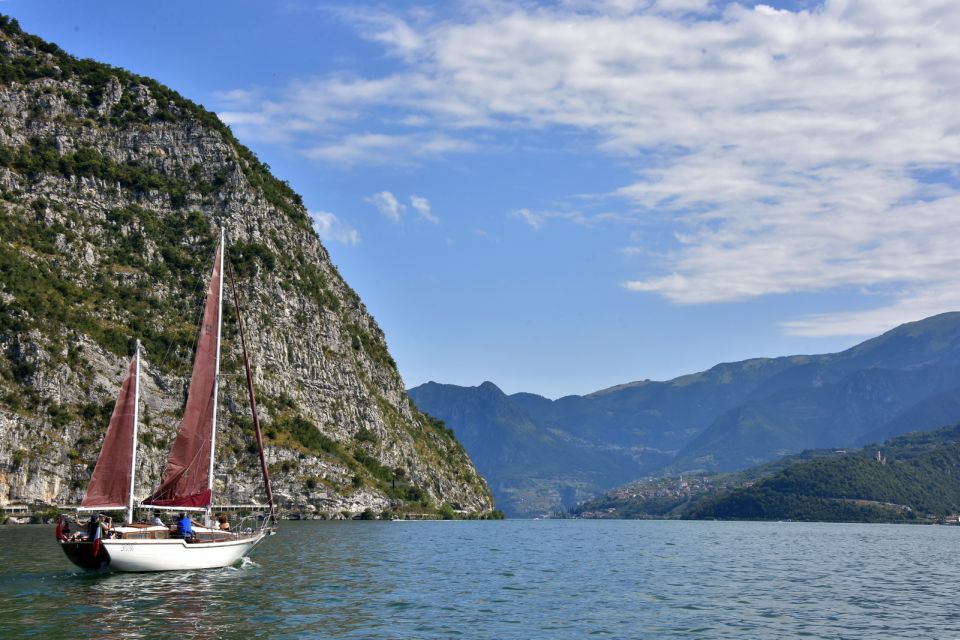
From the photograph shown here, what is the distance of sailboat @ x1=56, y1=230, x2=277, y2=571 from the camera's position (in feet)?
208

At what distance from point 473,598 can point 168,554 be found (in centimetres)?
2276

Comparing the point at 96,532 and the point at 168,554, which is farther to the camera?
the point at 168,554

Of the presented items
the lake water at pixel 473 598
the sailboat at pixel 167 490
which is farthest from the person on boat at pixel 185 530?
the lake water at pixel 473 598

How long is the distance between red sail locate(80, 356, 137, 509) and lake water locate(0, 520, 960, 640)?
565 centimetres

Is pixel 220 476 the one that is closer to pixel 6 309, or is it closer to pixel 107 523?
pixel 6 309

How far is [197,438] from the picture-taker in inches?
2717

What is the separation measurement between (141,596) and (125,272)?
155 metres

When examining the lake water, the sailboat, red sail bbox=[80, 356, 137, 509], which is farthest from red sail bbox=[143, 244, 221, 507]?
the lake water

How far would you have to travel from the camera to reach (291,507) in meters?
199

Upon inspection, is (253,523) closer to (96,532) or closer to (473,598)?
(96,532)

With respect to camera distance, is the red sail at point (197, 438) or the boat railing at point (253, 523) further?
the boat railing at point (253, 523)

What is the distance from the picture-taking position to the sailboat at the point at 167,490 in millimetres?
63469

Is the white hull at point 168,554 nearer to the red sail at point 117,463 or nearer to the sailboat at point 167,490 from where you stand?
the sailboat at point 167,490

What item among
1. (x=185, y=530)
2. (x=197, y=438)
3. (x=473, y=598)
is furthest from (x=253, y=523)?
(x=473, y=598)
